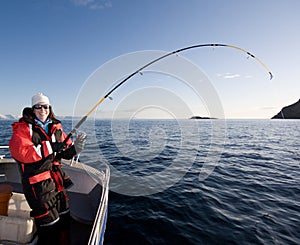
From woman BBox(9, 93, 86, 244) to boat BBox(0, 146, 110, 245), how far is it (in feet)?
1.47

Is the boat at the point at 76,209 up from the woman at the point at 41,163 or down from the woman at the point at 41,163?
down

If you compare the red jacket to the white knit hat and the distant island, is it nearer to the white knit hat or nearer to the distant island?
the white knit hat

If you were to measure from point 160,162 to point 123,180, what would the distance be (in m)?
4.22

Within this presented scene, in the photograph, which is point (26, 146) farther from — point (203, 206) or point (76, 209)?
point (203, 206)

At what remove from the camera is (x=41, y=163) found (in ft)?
8.93

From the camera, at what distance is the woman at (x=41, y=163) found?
257cm

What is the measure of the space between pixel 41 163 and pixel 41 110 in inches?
35.7

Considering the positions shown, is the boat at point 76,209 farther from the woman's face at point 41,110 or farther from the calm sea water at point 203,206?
the woman's face at point 41,110

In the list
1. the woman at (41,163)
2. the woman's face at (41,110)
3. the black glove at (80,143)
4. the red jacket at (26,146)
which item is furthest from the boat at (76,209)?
the woman's face at (41,110)

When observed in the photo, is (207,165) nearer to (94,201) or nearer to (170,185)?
(170,185)

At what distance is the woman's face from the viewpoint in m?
2.87

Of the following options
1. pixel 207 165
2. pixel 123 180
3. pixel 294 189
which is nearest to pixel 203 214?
pixel 123 180

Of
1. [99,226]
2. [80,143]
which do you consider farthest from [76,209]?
[80,143]

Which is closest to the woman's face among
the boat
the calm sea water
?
the boat
